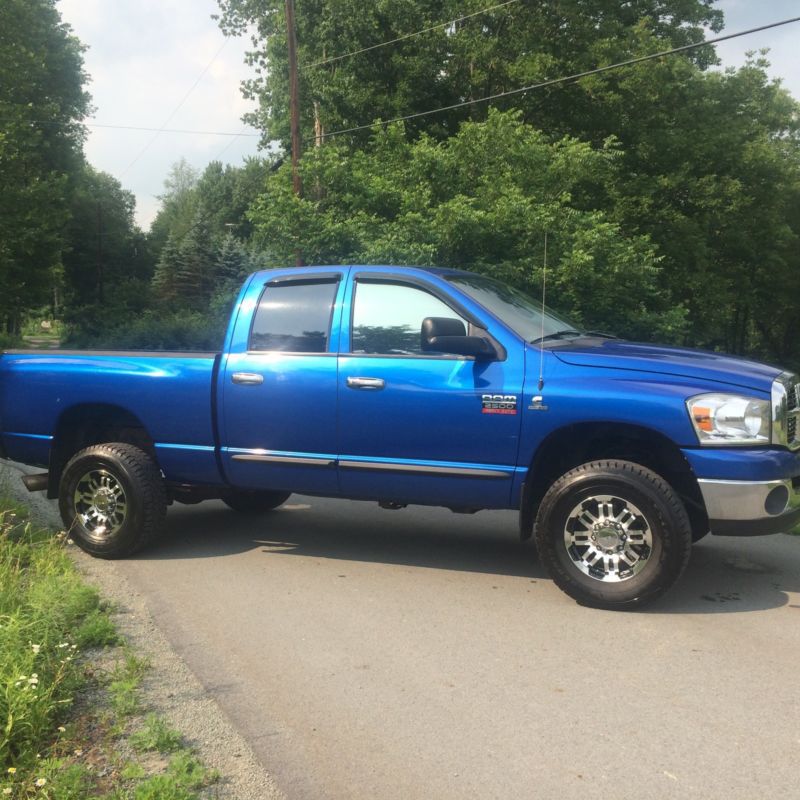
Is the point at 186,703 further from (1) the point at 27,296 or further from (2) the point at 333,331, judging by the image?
(1) the point at 27,296

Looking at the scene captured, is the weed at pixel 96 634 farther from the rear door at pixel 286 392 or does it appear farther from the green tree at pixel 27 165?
the green tree at pixel 27 165

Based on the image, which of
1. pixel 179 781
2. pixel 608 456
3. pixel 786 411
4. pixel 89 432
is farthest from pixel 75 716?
pixel 786 411

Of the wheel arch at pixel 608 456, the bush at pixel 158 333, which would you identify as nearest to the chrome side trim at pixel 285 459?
the wheel arch at pixel 608 456

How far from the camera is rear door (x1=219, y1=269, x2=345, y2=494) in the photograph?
19.1 feet

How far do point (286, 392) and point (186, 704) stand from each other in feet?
8.37

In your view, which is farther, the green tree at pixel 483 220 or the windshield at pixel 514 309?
the green tree at pixel 483 220

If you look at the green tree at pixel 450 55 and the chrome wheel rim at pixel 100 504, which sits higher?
the green tree at pixel 450 55

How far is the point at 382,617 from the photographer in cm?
496

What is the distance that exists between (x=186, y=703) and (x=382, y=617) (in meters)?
1.47

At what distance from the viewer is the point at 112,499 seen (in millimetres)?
6301

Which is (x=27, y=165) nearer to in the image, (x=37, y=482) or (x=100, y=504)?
(x=37, y=482)

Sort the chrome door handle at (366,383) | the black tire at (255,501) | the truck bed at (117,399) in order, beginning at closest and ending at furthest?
the chrome door handle at (366,383)
the truck bed at (117,399)
the black tire at (255,501)

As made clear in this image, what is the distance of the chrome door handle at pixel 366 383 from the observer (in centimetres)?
561

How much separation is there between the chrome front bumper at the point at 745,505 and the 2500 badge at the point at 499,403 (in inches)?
45.1
